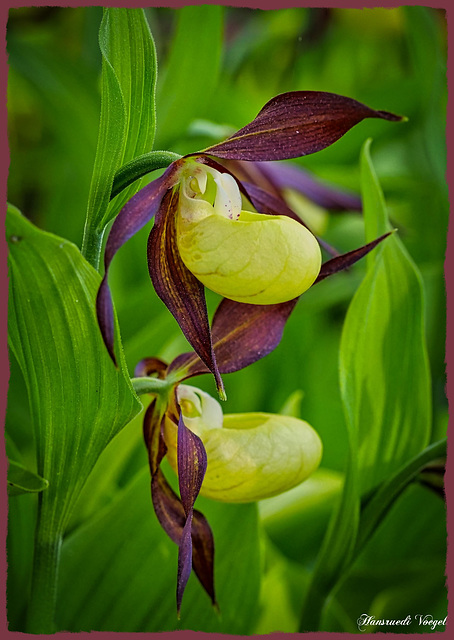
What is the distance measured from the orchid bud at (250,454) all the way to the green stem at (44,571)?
0.57 ft

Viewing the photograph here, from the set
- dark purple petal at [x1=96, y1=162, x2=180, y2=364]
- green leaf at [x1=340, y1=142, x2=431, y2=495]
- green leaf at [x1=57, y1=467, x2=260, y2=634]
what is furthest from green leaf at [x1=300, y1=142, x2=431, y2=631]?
dark purple petal at [x1=96, y1=162, x2=180, y2=364]

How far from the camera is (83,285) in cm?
75

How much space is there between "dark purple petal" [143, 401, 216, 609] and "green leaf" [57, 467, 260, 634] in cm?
10

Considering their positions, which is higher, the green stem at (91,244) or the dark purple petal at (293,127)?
the dark purple petal at (293,127)

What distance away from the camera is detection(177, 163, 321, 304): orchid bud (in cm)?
73

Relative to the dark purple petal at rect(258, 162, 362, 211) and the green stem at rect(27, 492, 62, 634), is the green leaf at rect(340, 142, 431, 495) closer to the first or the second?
the dark purple petal at rect(258, 162, 362, 211)

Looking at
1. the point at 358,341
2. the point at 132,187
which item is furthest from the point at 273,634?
the point at 132,187

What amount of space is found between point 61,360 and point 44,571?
306 mm

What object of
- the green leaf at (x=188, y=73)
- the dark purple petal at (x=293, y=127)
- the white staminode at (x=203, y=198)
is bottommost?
the white staminode at (x=203, y=198)

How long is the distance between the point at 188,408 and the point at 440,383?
0.65 m

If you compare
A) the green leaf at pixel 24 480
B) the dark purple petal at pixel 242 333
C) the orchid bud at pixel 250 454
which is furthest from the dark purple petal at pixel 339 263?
the green leaf at pixel 24 480

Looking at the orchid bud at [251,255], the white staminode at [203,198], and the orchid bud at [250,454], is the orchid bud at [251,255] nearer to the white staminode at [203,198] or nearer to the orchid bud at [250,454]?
→ the white staminode at [203,198]

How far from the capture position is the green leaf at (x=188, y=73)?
4.15 feet

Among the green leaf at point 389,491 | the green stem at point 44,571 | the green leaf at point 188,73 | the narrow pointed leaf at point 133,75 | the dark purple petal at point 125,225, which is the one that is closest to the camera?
the dark purple petal at point 125,225
